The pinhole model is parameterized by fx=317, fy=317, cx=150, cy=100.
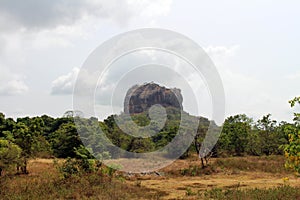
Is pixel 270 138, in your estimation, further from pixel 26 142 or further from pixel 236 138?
pixel 26 142

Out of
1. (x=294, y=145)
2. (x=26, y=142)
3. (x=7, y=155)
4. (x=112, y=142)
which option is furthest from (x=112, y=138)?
(x=294, y=145)

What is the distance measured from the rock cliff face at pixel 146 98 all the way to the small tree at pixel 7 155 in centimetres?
520

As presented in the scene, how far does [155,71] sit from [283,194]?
5733 millimetres

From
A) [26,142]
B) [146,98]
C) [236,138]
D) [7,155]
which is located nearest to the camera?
[7,155]

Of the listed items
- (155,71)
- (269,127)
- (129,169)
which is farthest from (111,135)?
(269,127)

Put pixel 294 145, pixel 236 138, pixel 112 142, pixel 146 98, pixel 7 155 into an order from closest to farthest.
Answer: pixel 294 145 → pixel 7 155 → pixel 146 98 → pixel 112 142 → pixel 236 138

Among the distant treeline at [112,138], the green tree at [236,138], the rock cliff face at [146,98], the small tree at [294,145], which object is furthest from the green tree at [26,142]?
the green tree at [236,138]

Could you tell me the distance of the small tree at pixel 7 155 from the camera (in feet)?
41.8

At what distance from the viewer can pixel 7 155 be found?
12875 mm

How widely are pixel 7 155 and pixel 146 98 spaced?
615cm

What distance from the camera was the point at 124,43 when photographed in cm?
1081

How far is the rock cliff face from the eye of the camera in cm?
1170

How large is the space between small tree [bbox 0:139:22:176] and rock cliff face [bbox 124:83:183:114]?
17.1ft

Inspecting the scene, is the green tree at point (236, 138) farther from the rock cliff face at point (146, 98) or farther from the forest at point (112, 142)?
the rock cliff face at point (146, 98)
